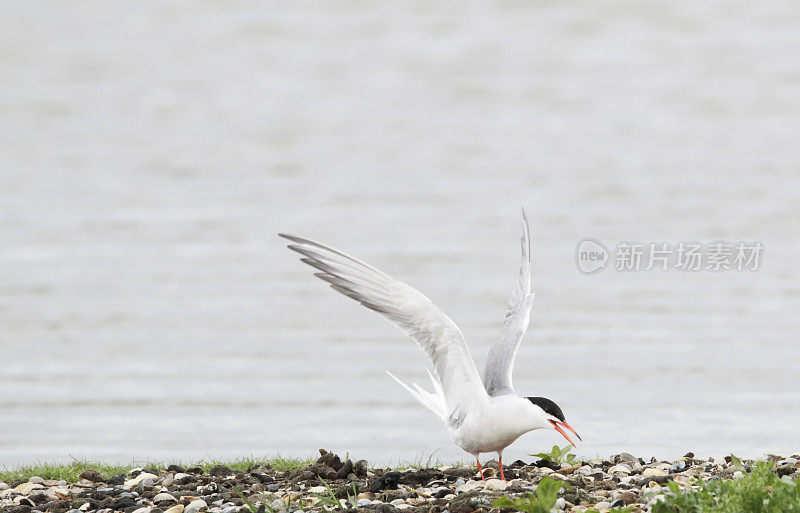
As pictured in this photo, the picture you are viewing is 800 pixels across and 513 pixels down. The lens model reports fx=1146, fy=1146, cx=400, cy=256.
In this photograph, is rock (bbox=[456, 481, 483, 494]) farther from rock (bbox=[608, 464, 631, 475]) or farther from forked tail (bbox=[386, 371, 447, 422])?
rock (bbox=[608, 464, 631, 475])

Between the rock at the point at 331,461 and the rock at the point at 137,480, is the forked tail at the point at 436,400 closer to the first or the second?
the rock at the point at 331,461

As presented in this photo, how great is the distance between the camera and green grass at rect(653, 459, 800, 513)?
4.41 meters

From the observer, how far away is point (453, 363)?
5.66m

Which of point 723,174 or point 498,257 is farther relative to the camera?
point 723,174

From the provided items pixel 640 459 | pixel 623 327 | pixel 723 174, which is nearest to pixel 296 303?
pixel 623 327

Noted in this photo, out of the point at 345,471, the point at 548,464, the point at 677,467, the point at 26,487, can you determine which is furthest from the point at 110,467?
the point at 677,467

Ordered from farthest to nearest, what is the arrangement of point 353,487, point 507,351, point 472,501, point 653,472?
point 507,351, point 653,472, point 353,487, point 472,501

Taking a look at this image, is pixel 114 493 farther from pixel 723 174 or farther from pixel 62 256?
pixel 723 174

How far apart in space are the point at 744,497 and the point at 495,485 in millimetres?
1331

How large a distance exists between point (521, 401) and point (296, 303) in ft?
20.0

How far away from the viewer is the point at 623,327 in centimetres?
1056

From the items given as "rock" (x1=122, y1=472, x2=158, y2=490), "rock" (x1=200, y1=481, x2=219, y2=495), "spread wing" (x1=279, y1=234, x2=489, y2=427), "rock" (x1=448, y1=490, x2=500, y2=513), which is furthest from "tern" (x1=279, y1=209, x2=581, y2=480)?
"rock" (x1=122, y1=472, x2=158, y2=490)

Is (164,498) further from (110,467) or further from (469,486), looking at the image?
(469,486)

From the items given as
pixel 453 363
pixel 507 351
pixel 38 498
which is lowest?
pixel 38 498
